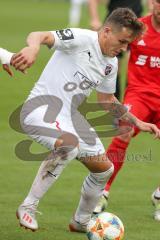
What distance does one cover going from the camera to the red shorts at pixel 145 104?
9.25m

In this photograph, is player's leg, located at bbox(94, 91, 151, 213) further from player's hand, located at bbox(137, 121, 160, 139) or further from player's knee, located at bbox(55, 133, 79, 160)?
player's knee, located at bbox(55, 133, 79, 160)

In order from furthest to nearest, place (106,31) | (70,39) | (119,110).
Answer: (119,110)
(106,31)
(70,39)

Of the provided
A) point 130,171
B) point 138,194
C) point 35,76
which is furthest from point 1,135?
point 35,76

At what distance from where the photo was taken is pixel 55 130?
7629mm

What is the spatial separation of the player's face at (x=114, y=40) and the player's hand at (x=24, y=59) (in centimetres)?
111

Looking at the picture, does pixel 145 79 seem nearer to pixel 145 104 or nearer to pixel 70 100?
pixel 145 104

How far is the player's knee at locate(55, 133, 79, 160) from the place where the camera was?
7590mm

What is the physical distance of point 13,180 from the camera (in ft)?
33.5

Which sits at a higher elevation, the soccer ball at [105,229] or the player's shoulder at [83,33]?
the player's shoulder at [83,33]

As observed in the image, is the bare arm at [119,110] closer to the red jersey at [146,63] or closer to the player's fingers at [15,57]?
the red jersey at [146,63]

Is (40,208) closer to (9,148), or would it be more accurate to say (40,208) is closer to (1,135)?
(9,148)

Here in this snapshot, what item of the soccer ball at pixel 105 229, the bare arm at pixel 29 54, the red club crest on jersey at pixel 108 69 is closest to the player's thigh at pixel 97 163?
the soccer ball at pixel 105 229

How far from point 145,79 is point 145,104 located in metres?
0.33

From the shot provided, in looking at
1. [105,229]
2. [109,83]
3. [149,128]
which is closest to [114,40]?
[109,83]
